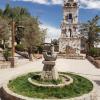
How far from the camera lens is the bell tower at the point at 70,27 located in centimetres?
4025

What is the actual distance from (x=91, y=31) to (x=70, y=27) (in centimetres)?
999

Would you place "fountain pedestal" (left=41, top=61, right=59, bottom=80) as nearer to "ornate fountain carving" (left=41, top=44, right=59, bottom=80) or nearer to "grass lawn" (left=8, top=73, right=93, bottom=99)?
"ornate fountain carving" (left=41, top=44, right=59, bottom=80)

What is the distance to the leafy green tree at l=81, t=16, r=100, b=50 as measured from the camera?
49094 mm

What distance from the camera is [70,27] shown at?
134ft

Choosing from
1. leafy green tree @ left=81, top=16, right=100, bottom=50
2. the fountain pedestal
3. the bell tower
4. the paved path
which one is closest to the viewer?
the fountain pedestal

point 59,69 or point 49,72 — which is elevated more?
point 49,72

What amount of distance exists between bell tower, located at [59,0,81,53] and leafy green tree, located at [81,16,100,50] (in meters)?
9.39

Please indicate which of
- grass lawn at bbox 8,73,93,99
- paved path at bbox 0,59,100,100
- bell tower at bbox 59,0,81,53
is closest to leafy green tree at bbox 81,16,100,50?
bell tower at bbox 59,0,81,53

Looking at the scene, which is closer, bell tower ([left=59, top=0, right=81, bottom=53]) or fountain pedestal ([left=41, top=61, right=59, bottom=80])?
fountain pedestal ([left=41, top=61, right=59, bottom=80])

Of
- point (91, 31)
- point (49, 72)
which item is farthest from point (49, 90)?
point (91, 31)

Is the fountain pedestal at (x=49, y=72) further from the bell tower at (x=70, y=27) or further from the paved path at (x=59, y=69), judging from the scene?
the bell tower at (x=70, y=27)

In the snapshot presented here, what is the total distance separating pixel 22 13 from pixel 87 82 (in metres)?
50.2

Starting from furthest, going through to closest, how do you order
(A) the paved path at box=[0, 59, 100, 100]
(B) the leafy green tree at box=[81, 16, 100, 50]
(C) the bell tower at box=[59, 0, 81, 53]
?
(B) the leafy green tree at box=[81, 16, 100, 50]
(C) the bell tower at box=[59, 0, 81, 53]
(A) the paved path at box=[0, 59, 100, 100]

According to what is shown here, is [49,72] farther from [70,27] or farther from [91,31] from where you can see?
[91,31]
